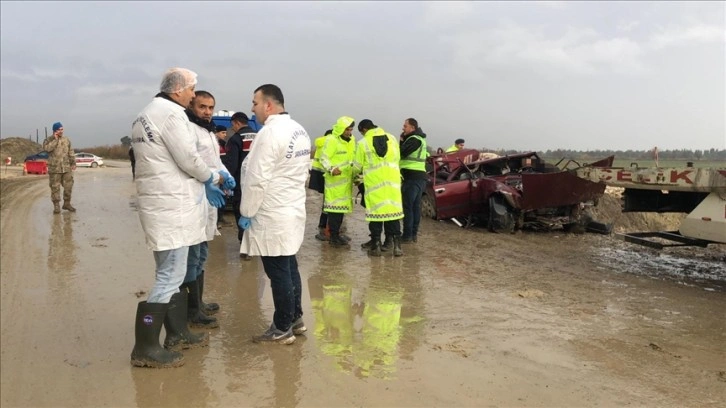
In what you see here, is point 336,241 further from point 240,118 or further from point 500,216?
point 500,216

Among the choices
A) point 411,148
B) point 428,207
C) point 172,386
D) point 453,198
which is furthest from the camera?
point 428,207

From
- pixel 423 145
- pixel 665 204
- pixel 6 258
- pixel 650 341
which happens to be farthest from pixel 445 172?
pixel 6 258

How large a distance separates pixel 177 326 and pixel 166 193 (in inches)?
39.3

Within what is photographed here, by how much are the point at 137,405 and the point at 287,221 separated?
58.9 inches

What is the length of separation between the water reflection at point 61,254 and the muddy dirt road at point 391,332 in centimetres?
→ 4

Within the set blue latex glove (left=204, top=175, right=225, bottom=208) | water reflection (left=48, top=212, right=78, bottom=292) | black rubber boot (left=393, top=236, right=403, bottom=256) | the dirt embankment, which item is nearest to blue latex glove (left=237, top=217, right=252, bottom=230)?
blue latex glove (left=204, top=175, right=225, bottom=208)

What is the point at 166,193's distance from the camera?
3.50 meters

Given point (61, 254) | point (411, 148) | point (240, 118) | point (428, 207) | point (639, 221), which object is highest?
point (240, 118)

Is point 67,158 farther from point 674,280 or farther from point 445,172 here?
point 674,280

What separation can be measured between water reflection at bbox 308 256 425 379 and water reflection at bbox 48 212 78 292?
258 centimetres

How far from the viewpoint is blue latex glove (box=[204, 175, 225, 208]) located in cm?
381

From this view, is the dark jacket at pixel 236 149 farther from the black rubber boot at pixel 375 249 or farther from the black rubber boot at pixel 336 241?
the black rubber boot at pixel 375 249

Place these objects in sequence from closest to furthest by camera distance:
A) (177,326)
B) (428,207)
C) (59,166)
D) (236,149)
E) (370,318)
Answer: (177,326), (370,318), (236,149), (59,166), (428,207)

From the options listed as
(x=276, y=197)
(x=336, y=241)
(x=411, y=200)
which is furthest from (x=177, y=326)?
(x=411, y=200)
